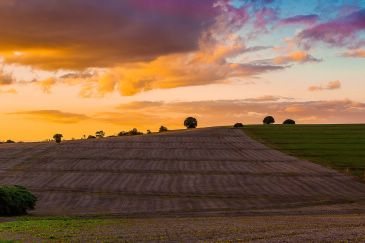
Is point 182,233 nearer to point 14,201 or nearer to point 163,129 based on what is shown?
point 14,201

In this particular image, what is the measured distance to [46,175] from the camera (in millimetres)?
80875

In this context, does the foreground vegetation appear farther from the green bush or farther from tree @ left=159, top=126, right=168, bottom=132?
tree @ left=159, top=126, right=168, bottom=132

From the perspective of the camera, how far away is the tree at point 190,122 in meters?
172

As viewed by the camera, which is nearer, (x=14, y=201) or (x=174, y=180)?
(x=14, y=201)

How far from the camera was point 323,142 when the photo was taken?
113 metres

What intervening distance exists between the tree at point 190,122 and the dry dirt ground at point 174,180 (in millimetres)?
58451

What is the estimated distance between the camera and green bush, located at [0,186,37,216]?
2124 inches

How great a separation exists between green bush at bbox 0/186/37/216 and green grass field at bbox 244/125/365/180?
4286cm

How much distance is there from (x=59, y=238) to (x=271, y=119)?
512 feet

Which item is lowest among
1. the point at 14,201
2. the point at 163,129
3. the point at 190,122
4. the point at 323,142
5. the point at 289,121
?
the point at 14,201

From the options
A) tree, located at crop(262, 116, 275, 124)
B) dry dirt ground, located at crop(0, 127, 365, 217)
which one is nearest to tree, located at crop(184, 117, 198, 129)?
tree, located at crop(262, 116, 275, 124)

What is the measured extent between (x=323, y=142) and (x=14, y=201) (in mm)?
72636

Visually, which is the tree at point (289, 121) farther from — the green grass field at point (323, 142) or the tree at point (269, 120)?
the green grass field at point (323, 142)

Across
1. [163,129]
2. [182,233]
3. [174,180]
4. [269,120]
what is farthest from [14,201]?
[269,120]
